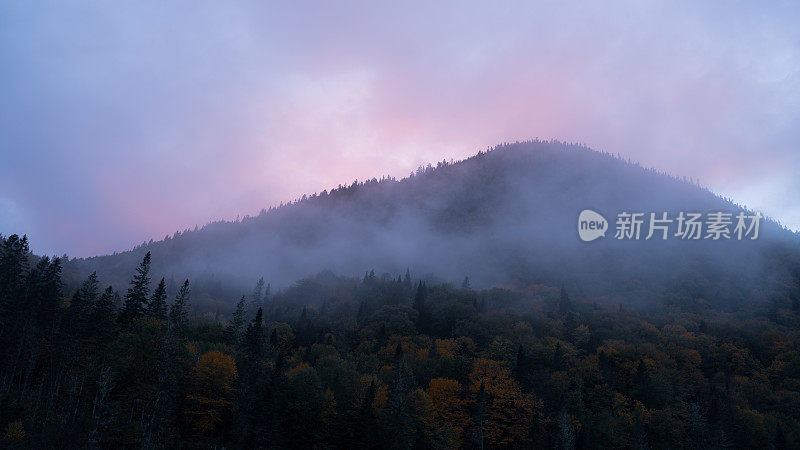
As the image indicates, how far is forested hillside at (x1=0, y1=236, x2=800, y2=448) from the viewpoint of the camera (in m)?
71.2

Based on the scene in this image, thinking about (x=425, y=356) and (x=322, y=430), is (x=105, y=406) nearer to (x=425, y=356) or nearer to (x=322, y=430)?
(x=322, y=430)

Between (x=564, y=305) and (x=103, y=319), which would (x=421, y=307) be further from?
(x=103, y=319)

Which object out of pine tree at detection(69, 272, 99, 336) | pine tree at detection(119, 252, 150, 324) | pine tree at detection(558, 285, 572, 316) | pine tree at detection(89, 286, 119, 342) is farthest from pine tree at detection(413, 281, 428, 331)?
pine tree at detection(69, 272, 99, 336)

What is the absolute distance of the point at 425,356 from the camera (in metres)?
123

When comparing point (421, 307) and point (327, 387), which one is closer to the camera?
point (327, 387)

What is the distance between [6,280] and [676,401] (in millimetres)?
128813

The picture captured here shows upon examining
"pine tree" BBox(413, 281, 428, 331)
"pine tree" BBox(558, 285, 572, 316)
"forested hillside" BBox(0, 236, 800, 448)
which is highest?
"pine tree" BBox(558, 285, 572, 316)

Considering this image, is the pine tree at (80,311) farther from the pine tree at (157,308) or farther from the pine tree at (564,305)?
the pine tree at (564,305)

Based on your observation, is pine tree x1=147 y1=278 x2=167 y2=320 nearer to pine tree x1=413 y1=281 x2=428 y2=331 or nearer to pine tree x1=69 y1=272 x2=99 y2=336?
pine tree x1=69 y1=272 x2=99 y2=336

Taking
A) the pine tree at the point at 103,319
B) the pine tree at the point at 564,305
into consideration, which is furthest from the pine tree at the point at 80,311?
the pine tree at the point at 564,305

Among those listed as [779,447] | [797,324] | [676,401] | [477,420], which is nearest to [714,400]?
[676,401]

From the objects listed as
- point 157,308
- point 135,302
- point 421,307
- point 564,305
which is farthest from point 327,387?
point 564,305

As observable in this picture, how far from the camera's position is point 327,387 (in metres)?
87.6

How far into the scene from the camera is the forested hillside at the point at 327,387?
71.2 meters
